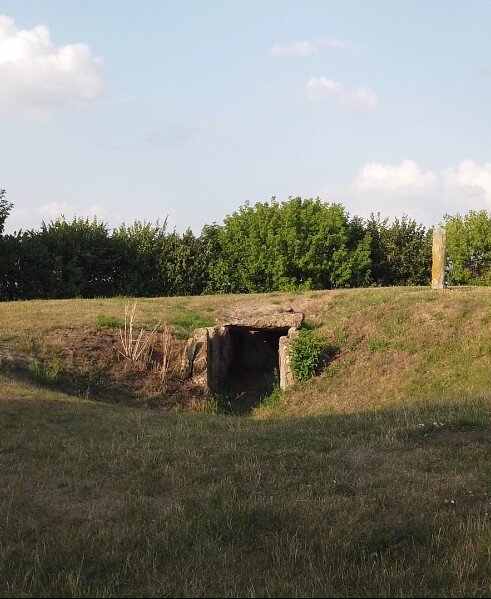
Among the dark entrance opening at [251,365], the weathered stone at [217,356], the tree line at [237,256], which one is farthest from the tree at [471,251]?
the weathered stone at [217,356]

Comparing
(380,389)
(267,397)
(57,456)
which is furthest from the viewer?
(267,397)

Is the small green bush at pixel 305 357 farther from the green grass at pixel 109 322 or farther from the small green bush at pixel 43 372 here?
the small green bush at pixel 43 372

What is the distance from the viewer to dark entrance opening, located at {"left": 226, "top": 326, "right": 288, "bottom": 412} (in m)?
17.7

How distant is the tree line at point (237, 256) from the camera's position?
30172 mm

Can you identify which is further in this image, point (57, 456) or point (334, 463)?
point (57, 456)

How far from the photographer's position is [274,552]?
491cm

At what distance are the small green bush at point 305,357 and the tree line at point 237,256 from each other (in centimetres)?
1369

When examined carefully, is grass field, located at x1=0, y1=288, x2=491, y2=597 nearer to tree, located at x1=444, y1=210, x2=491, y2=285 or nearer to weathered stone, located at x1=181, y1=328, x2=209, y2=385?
weathered stone, located at x1=181, y1=328, x2=209, y2=385

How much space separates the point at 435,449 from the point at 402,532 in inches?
96.0

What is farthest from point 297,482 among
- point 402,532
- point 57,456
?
point 57,456

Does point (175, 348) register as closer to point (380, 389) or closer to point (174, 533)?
point (380, 389)

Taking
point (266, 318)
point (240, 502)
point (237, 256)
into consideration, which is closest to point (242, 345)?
point (266, 318)

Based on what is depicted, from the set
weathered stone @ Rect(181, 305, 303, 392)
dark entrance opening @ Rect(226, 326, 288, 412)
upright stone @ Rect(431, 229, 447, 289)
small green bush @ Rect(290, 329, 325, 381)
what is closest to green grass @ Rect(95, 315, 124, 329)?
weathered stone @ Rect(181, 305, 303, 392)

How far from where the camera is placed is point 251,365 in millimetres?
20984
